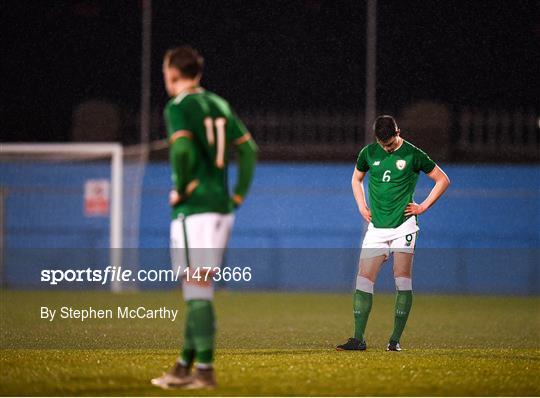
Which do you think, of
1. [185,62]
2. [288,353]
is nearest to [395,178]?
[288,353]

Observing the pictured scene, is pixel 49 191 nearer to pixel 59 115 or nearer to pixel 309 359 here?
pixel 59 115

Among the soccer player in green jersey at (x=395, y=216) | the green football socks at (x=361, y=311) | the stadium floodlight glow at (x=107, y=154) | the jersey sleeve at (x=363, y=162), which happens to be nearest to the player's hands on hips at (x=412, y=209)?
the soccer player in green jersey at (x=395, y=216)

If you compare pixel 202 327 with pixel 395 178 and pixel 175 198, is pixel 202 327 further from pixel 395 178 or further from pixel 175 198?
pixel 395 178

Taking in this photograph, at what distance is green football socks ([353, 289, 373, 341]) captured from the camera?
33.0 feet

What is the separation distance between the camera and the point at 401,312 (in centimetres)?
1005

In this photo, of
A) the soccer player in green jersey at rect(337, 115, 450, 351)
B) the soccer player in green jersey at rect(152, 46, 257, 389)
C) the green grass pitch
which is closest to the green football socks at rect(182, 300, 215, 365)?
the soccer player in green jersey at rect(152, 46, 257, 389)

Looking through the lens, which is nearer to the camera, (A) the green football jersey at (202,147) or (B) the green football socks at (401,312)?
(A) the green football jersey at (202,147)

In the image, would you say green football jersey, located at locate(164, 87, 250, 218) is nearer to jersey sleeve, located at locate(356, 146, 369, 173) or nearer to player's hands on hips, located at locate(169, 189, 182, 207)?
player's hands on hips, located at locate(169, 189, 182, 207)

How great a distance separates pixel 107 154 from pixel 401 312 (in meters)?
12.6

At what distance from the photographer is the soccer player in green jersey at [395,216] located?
Result: 10047 mm

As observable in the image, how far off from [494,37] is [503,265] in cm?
565

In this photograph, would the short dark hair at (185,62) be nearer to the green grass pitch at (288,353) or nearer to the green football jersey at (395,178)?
the green grass pitch at (288,353)

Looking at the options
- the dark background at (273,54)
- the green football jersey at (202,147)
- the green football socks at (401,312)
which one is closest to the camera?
the green football jersey at (202,147)

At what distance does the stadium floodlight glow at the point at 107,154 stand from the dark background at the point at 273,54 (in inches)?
164
